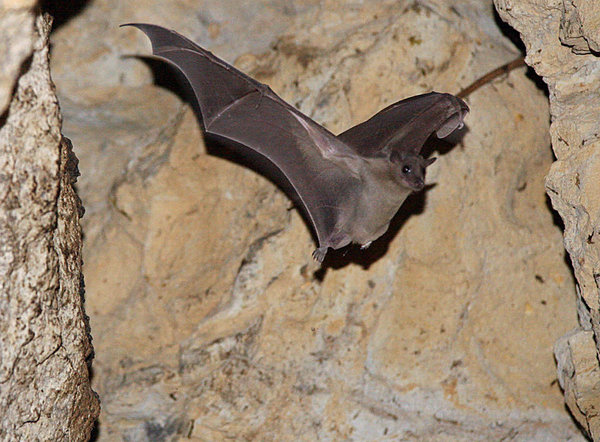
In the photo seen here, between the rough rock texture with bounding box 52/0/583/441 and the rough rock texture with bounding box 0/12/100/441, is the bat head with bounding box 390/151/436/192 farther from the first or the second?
the rough rock texture with bounding box 0/12/100/441

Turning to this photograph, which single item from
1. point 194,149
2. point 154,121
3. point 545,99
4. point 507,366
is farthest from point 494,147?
point 154,121

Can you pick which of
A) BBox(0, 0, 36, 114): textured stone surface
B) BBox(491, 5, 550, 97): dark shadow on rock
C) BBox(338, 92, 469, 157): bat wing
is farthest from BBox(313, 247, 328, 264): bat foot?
BBox(491, 5, 550, 97): dark shadow on rock

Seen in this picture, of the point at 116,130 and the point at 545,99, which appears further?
the point at 116,130

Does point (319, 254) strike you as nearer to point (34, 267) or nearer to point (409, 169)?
point (409, 169)

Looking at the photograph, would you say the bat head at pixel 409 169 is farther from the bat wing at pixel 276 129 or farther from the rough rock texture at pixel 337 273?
the rough rock texture at pixel 337 273

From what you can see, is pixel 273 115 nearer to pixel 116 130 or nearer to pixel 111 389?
pixel 116 130

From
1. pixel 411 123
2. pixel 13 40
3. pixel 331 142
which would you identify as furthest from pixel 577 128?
pixel 13 40
